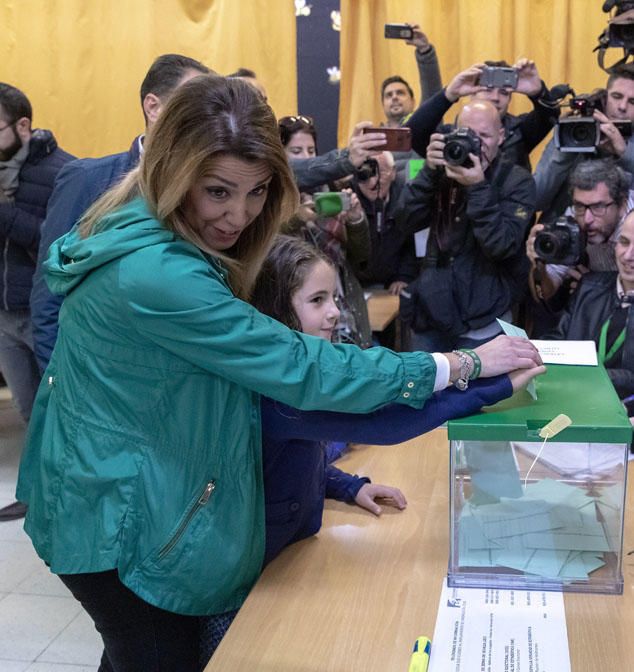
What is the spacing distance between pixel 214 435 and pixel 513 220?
2010mm

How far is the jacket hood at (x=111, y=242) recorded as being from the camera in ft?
3.98

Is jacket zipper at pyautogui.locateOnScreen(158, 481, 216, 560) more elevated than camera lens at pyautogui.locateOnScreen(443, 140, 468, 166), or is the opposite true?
camera lens at pyautogui.locateOnScreen(443, 140, 468, 166)

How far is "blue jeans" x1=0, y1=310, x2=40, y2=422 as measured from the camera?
3527 mm

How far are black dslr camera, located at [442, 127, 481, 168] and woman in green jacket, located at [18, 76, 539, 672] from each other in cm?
172

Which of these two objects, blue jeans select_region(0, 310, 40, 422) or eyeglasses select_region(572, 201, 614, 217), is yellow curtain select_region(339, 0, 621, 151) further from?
blue jeans select_region(0, 310, 40, 422)

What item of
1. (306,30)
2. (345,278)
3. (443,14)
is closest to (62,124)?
(306,30)

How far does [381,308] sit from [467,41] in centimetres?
175

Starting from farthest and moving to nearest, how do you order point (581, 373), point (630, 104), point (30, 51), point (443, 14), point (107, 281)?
point (30, 51) → point (443, 14) → point (630, 104) → point (581, 373) → point (107, 281)

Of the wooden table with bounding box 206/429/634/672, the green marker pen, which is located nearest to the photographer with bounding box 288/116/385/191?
the wooden table with bounding box 206/429/634/672

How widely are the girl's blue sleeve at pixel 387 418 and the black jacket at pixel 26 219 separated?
7.40 ft

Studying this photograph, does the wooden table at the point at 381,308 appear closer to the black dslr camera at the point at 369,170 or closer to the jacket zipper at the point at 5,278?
the black dslr camera at the point at 369,170

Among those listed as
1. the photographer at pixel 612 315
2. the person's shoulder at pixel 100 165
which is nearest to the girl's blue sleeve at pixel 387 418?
the person's shoulder at pixel 100 165

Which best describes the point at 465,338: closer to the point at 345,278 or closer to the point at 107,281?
the point at 345,278

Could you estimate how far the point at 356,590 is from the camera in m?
1.43
